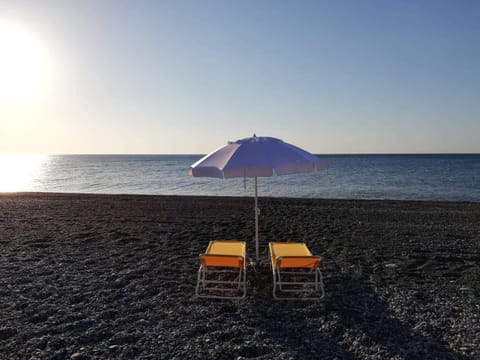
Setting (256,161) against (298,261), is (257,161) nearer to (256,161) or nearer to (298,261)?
(256,161)

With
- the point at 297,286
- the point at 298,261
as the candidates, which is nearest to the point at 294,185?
the point at 297,286

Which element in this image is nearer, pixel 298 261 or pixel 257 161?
pixel 257 161

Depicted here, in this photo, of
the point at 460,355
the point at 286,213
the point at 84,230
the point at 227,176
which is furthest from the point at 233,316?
the point at 286,213

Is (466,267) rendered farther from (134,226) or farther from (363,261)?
(134,226)

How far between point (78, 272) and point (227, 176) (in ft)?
10.1

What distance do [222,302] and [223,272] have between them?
3.76 ft

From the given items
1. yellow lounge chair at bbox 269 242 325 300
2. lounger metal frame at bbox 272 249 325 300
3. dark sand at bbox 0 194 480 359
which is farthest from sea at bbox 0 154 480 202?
dark sand at bbox 0 194 480 359

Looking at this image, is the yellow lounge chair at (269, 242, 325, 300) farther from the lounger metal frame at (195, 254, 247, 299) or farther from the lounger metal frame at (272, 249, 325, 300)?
the lounger metal frame at (195, 254, 247, 299)

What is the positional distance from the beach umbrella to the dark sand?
166cm

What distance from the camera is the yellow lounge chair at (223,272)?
186 inches

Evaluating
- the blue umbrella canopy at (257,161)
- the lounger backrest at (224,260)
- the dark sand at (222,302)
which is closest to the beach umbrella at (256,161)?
the blue umbrella canopy at (257,161)

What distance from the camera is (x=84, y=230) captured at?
9211 millimetres

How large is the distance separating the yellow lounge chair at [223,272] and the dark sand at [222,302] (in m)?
0.19

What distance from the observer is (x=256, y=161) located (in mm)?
4449
